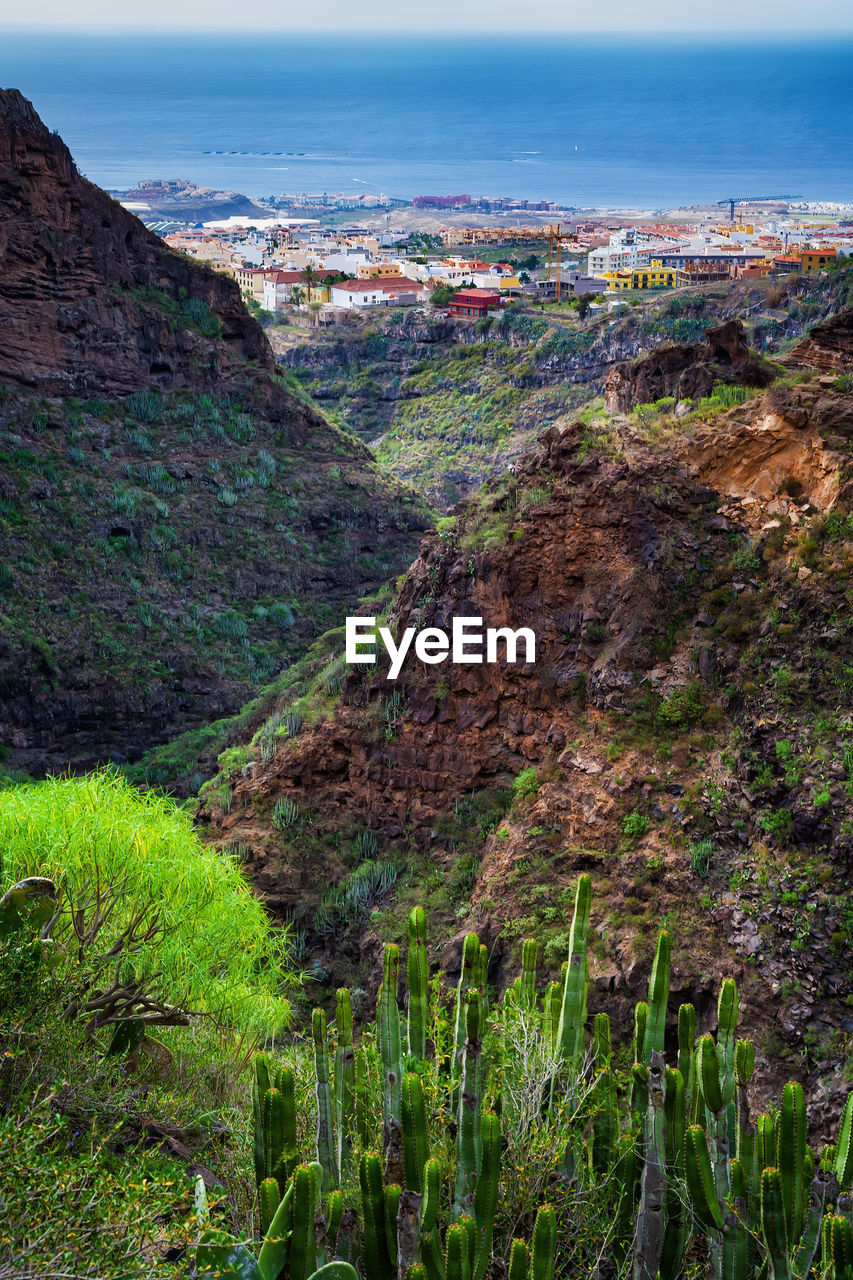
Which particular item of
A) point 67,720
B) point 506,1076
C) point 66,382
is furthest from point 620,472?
point 66,382

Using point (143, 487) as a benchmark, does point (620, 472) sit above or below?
above

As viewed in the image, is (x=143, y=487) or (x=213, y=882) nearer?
(x=213, y=882)

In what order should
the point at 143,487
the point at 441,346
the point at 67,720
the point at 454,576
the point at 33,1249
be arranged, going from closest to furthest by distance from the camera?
the point at 33,1249
the point at 454,576
the point at 67,720
the point at 143,487
the point at 441,346

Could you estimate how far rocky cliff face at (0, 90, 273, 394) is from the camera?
121ft

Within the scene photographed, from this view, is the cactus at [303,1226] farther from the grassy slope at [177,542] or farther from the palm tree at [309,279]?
the palm tree at [309,279]

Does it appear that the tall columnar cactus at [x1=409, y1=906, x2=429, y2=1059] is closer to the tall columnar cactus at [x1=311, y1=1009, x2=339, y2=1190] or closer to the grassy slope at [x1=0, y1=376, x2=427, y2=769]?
the tall columnar cactus at [x1=311, y1=1009, x2=339, y2=1190]

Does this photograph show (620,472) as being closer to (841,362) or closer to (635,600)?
(635,600)

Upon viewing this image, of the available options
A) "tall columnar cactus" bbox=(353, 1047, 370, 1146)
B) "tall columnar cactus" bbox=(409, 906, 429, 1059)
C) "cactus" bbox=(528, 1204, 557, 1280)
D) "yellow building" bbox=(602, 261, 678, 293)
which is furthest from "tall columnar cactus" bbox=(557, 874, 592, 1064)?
"yellow building" bbox=(602, 261, 678, 293)

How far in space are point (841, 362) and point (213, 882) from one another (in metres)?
12.5

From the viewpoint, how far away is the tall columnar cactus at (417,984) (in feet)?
31.7

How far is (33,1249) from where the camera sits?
6953 millimetres

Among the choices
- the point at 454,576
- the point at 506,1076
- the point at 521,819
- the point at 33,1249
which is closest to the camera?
the point at 33,1249

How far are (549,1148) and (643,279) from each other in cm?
7897

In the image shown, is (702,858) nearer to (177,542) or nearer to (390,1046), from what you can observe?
(390,1046)
